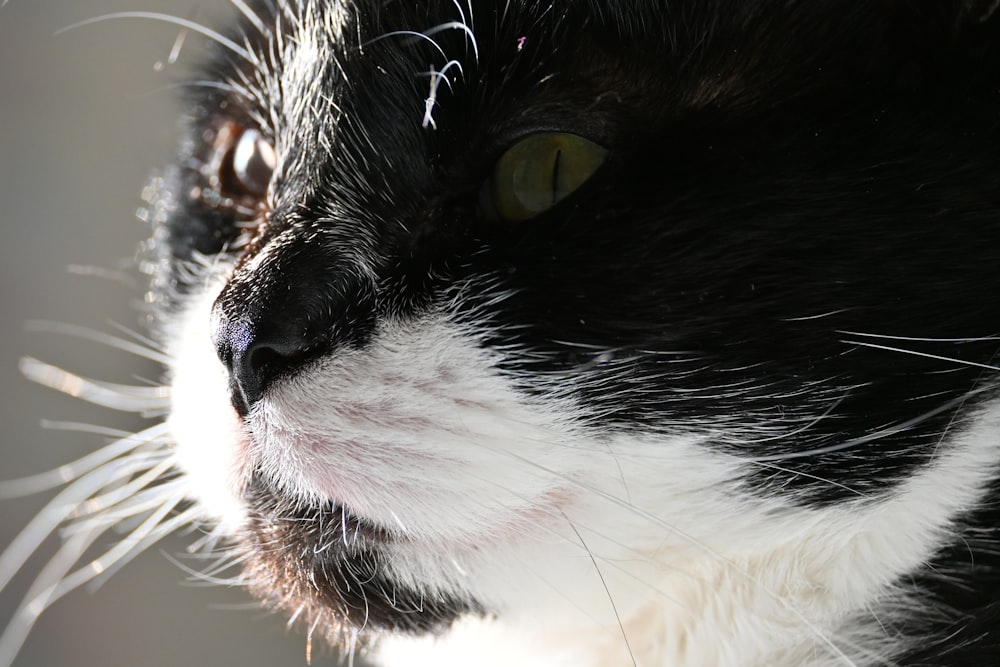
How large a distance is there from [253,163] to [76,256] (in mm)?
519

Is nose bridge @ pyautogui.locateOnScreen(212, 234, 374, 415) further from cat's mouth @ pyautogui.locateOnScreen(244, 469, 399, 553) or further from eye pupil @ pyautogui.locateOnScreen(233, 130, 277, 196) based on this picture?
eye pupil @ pyautogui.locateOnScreen(233, 130, 277, 196)

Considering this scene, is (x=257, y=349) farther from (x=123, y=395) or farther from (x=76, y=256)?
(x=76, y=256)

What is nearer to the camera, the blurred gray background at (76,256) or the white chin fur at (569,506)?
the white chin fur at (569,506)

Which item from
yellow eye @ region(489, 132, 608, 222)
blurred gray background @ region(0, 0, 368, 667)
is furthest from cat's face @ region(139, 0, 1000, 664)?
blurred gray background @ region(0, 0, 368, 667)

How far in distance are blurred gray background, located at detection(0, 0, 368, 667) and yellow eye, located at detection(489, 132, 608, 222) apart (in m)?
0.63

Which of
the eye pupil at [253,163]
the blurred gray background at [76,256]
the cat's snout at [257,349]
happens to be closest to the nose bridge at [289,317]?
the cat's snout at [257,349]

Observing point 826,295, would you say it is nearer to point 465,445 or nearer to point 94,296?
point 465,445

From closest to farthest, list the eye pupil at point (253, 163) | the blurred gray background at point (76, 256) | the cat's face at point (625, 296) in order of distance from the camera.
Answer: the cat's face at point (625, 296), the eye pupil at point (253, 163), the blurred gray background at point (76, 256)

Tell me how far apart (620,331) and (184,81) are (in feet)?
1.52

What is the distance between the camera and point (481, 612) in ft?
1.86

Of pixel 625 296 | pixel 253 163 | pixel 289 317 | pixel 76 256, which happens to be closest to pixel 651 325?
pixel 625 296

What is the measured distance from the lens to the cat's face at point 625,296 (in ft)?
1.59

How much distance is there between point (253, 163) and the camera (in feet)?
2.28

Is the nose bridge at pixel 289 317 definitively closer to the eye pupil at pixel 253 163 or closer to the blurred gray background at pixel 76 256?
the eye pupil at pixel 253 163
